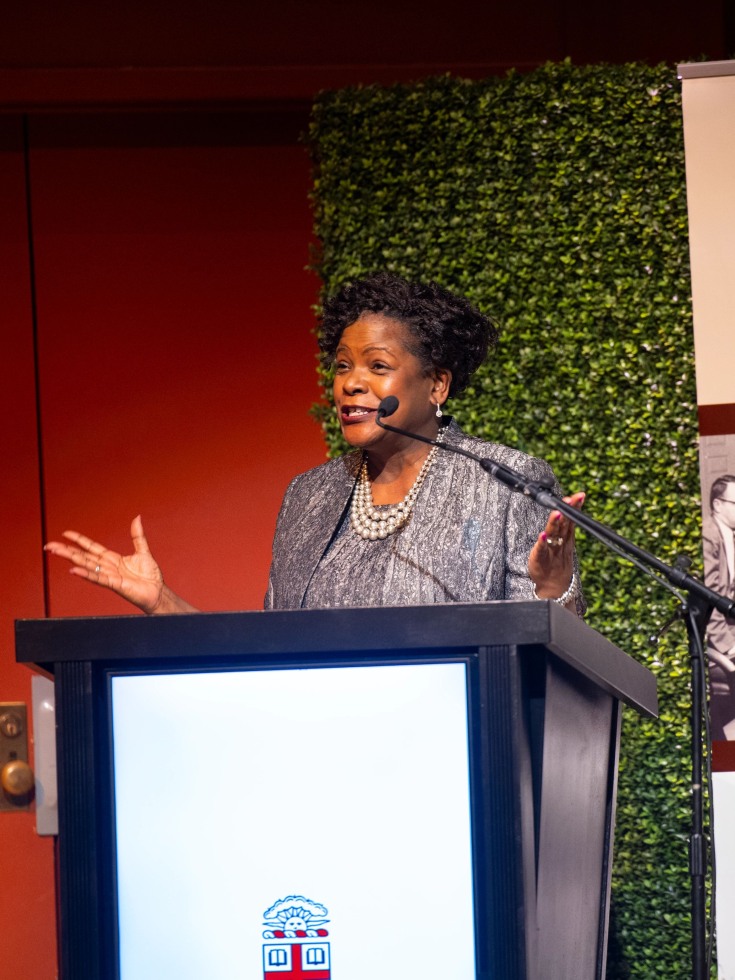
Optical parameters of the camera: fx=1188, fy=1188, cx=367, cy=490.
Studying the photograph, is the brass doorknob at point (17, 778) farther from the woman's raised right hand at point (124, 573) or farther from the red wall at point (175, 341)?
the woman's raised right hand at point (124, 573)

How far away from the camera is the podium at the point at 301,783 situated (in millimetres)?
1372

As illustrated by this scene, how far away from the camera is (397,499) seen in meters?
2.37

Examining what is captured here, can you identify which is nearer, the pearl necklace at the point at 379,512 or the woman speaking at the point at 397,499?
the woman speaking at the point at 397,499

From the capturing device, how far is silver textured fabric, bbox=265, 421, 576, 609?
2205 mm

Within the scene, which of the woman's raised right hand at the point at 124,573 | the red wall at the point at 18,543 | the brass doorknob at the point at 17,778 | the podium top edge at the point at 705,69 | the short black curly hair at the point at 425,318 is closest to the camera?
the woman's raised right hand at the point at 124,573

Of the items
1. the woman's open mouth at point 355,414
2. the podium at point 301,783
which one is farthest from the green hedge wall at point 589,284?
the podium at point 301,783

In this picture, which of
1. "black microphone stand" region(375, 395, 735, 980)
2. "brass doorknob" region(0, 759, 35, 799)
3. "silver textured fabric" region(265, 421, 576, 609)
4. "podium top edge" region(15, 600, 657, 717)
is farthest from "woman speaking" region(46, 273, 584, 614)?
"brass doorknob" region(0, 759, 35, 799)

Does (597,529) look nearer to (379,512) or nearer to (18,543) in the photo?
(379,512)

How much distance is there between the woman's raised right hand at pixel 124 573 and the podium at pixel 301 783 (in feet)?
1.80

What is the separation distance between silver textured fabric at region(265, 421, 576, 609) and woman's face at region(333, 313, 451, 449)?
0.10 metres

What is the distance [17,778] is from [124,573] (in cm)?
161

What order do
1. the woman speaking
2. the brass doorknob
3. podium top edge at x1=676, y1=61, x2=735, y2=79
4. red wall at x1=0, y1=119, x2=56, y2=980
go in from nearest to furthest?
the woman speaking, podium top edge at x1=676, y1=61, x2=735, y2=79, the brass doorknob, red wall at x1=0, y1=119, x2=56, y2=980

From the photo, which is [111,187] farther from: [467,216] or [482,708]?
[482,708]

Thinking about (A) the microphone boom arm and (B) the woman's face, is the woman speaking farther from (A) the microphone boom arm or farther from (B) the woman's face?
(A) the microphone boom arm
